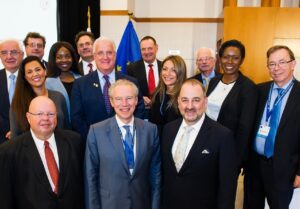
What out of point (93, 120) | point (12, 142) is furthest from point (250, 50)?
point (12, 142)

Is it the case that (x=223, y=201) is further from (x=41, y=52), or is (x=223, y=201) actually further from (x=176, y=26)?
(x=176, y=26)

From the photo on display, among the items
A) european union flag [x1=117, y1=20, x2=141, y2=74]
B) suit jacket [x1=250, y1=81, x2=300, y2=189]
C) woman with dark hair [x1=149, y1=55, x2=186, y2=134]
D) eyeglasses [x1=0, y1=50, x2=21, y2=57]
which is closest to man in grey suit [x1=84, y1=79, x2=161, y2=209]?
woman with dark hair [x1=149, y1=55, x2=186, y2=134]

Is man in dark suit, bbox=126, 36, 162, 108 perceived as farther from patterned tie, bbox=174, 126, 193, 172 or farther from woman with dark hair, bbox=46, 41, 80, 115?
patterned tie, bbox=174, 126, 193, 172

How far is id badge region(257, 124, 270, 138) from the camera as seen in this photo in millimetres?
2379

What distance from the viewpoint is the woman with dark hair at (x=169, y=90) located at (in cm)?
263

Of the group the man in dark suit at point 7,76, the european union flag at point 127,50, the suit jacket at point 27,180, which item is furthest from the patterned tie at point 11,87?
the european union flag at point 127,50

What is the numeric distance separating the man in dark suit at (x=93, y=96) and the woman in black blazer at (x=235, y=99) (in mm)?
937

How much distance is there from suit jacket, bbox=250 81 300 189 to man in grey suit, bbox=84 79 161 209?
100cm

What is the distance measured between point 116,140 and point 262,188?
1304mm

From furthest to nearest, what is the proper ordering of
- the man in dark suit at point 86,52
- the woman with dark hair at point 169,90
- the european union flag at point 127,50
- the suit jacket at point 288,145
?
the european union flag at point 127,50 < the man in dark suit at point 86,52 < the woman with dark hair at point 169,90 < the suit jacket at point 288,145

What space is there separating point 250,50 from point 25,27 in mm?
3896

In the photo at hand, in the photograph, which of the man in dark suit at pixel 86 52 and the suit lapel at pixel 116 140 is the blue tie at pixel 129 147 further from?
the man in dark suit at pixel 86 52

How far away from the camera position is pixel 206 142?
6.34ft

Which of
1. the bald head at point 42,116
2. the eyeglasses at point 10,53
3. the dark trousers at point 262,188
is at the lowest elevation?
the dark trousers at point 262,188
